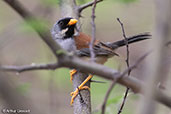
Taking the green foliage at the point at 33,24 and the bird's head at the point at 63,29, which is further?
the bird's head at the point at 63,29

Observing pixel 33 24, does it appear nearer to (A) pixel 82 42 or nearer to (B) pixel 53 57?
(A) pixel 82 42

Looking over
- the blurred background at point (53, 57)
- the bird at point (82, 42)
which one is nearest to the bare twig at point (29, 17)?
the bird at point (82, 42)

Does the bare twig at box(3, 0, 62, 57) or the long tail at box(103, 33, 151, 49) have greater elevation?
the bare twig at box(3, 0, 62, 57)

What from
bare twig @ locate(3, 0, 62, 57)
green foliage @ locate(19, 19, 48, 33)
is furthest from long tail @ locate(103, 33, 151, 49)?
A: bare twig @ locate(3, 0, 62, 57)

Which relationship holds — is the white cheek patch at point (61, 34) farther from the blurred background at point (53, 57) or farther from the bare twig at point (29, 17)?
the bare twig at point (29, 17)

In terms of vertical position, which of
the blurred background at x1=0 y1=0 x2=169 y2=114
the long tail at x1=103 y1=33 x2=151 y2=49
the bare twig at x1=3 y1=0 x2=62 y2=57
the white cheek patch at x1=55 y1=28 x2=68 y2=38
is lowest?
the blurred background at x1=0 y1=0 x2=169 y2=114

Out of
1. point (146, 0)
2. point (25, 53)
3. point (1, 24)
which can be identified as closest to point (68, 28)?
point (146, 0)

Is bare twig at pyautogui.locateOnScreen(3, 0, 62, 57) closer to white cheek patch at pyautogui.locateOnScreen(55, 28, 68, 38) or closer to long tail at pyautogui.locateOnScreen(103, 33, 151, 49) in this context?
long tail at pyautogui.locateOnScreen(103, 33, 151, 49)

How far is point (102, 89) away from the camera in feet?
21.9

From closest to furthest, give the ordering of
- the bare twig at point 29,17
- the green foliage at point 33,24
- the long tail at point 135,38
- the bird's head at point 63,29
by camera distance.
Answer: the bare twig at point 29,17 → the green foliage at point 33,24 → the long tail at point 135,38 → the bird's head at point 63,29

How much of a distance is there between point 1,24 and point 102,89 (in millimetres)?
4784

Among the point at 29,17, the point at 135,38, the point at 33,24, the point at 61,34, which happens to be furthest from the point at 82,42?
the point at 29,17

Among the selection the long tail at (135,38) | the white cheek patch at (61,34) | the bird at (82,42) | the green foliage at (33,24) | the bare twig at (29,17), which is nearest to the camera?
the bare twig at (29,17)

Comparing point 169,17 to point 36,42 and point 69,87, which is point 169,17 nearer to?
point 69,87
